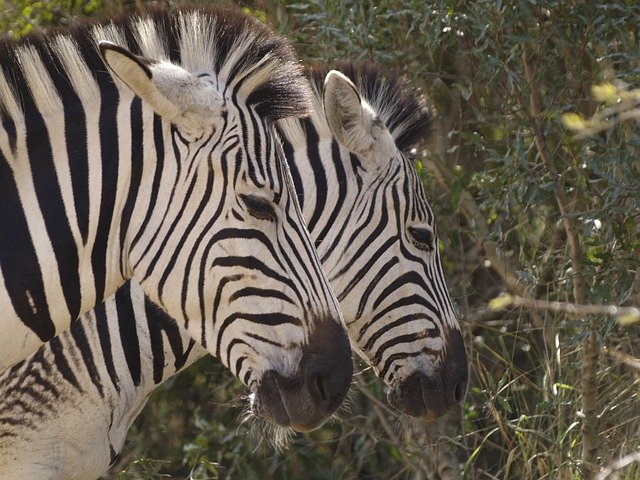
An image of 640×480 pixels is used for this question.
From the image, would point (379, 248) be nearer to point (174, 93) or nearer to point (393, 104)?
point (393, 104)

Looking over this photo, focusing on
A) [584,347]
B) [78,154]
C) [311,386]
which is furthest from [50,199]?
[584,347]

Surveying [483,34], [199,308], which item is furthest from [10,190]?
[483,34]

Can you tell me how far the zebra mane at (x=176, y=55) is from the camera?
3.94 metres

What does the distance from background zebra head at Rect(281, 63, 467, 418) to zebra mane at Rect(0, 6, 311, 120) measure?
130cm

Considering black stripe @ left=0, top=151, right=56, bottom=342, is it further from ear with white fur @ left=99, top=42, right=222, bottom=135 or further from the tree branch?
the tree branch

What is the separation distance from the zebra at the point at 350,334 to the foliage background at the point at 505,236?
1.69ft

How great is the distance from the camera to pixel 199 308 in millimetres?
3893

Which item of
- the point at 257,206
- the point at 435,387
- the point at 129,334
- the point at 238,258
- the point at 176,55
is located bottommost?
the point at 435,387

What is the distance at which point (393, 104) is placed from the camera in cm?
633

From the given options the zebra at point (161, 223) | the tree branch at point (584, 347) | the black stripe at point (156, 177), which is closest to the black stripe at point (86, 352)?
the zebra at point (161, 223)

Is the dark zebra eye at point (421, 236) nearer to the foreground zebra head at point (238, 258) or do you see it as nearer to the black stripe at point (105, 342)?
the black stripe at point (105, 342)

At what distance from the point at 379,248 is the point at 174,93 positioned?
2133 millimetres

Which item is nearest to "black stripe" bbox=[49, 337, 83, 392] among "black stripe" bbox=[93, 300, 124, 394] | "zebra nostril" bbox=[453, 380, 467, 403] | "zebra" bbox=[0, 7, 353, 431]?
"black stripe" bbox=[93, 300, 124, 394]

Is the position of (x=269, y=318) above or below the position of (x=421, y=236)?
above
